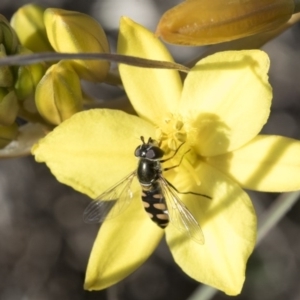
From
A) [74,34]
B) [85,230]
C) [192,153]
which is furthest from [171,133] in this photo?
[85,230]

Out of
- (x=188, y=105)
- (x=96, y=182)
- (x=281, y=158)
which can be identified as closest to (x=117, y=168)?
(x=96, y=182)

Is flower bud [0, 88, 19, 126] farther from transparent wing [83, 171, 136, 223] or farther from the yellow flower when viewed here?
transparent wing [83, 171, 136, 223]

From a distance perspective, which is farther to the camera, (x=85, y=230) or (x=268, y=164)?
(x=85, y=230)

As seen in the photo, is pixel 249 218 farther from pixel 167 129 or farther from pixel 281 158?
pixel 167 129

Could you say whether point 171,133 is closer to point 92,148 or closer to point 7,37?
point 92,148

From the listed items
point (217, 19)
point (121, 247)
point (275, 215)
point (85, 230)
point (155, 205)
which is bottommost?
point (85, 230)

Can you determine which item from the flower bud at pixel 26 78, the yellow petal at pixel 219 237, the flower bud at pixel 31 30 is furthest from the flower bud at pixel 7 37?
the yellow petal at pixel 219 237

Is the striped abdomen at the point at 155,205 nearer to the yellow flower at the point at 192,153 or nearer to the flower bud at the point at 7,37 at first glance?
the yellow flower at the point at 192,153

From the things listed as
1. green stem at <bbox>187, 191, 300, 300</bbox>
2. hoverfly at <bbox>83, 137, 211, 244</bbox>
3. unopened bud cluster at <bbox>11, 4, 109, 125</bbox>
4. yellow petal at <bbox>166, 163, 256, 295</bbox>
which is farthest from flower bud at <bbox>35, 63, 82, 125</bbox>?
green stem at <bbox>187, 191, 300, 300</bbox>
